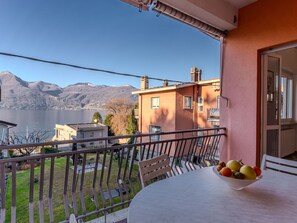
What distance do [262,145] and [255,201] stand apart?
2.49m

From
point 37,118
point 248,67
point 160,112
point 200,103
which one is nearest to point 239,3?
point 248,67

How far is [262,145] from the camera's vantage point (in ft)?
10.8

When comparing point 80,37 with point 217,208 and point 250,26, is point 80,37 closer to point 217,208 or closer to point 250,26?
point 250,26

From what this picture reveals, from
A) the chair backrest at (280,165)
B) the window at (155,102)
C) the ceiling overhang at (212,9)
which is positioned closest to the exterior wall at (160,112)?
the window at (155,102)

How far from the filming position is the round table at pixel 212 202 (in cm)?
96

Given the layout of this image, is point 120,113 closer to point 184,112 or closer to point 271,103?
point 184,112

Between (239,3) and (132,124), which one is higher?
(239,3)

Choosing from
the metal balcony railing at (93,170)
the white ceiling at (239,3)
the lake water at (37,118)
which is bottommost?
the metal balcony railing at (93,170)

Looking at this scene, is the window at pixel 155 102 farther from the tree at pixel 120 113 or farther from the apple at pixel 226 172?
the apple at pixel 226 172

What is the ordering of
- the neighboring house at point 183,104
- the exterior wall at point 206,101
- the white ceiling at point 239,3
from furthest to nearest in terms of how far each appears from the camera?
the neighboring house at point 183,104 < the exterior wall at point 206,101 < the white ceiling at point 239,3

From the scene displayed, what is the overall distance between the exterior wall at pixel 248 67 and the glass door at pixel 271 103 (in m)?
0.16

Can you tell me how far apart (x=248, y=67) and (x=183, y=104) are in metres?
7.78

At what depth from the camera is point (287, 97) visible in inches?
184

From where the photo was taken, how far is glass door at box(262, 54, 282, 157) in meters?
3.32
